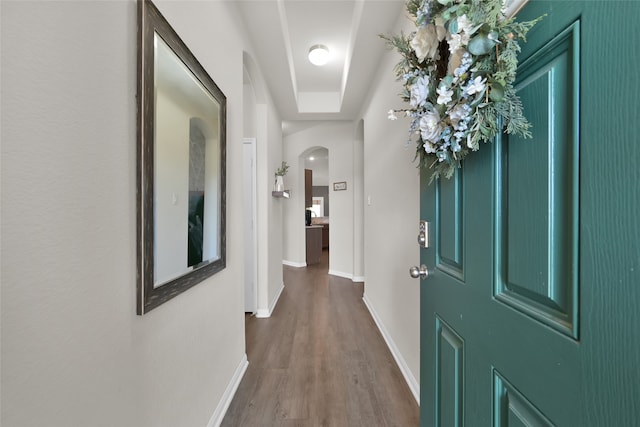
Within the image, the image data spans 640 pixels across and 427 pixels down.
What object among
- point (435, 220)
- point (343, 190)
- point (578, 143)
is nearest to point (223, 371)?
point (435, 220)

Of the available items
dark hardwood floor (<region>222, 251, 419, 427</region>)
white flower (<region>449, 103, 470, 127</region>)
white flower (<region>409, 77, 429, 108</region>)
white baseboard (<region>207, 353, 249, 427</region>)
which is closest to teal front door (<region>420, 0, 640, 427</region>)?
white flower (<region>449, 103, 470, 127</region>)

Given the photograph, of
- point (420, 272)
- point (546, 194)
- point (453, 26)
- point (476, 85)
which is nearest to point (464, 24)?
point (453, 26)

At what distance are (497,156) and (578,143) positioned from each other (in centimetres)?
20

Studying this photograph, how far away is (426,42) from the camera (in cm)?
73

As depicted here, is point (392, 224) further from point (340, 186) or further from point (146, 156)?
point (340, 186)

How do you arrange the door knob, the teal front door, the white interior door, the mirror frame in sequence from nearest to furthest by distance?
the teal front door < the mirror frame < the door knob < the white interior door

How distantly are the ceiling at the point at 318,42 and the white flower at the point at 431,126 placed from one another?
5.19 feet

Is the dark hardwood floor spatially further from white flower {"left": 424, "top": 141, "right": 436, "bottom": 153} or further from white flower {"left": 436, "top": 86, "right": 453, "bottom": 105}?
white flower {"left": 436, "top": 86, "right": 453, "bottom": 105}

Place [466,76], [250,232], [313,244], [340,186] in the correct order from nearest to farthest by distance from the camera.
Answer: [466,76] → [250,232] → [340,186] → [313,244]

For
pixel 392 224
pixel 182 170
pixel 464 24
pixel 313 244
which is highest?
pixel 464 24

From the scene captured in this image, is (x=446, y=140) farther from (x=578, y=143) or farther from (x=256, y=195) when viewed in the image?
(x=256, y=195)

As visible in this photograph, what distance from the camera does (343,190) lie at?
4668mm

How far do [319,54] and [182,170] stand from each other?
2342 mm

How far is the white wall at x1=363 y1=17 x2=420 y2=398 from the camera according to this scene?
174 cm
